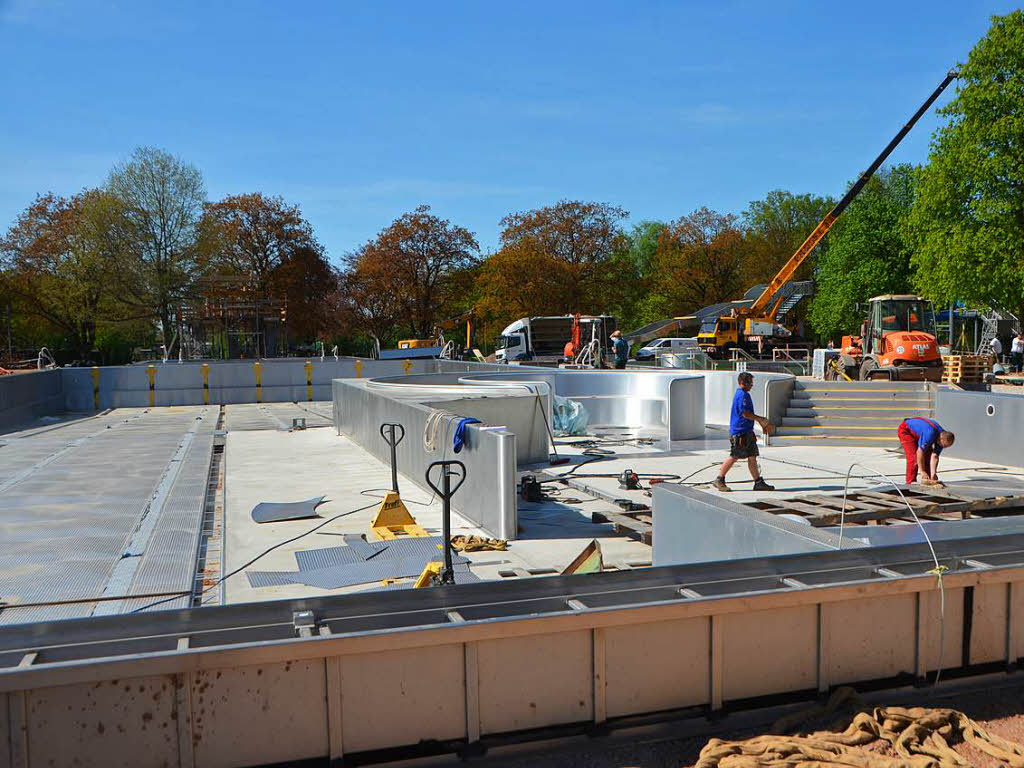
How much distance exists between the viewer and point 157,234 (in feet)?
176

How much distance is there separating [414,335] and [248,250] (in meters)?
13.7

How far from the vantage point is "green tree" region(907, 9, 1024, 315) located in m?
34.9

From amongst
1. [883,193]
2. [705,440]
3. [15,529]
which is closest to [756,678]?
[15,529]

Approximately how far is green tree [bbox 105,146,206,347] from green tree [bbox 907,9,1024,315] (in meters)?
42.7

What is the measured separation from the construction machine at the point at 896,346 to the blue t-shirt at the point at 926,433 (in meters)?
13.6

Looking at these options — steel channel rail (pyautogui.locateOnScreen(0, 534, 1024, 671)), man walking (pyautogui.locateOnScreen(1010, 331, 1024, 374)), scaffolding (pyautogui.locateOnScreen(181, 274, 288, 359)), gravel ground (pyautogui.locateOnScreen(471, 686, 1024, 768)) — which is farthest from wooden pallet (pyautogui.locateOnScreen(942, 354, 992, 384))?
scaffolding (pyautogui.locateOnScreen(181, 274, 288, 359))

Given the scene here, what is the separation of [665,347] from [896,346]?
30314 millimetres

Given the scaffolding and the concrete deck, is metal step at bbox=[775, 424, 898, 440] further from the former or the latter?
the scaffolding

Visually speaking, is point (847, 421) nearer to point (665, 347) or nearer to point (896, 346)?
point (896, 346)

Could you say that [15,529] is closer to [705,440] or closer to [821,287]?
[705,440]

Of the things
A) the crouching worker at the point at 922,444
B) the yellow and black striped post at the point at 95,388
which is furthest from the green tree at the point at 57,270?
the crouching worker at the point at 922,444

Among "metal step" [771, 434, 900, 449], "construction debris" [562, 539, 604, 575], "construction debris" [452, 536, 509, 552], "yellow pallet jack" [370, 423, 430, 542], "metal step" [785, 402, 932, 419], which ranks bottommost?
"metal step" [771, 434, 900, 449]

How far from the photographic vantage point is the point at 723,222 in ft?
219

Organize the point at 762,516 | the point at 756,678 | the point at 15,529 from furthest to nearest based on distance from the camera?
the point at 15,529, the point at 762,516, the point at 756,678
